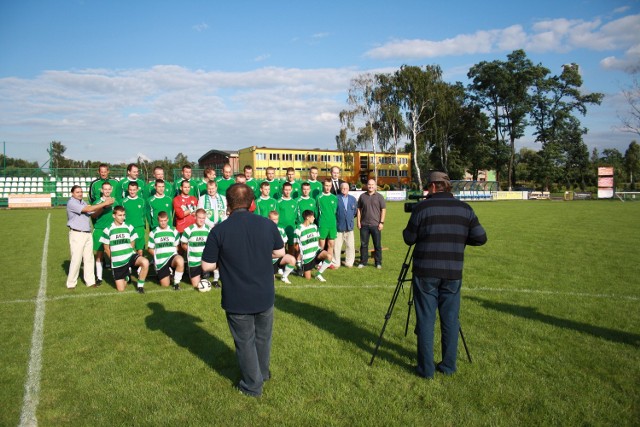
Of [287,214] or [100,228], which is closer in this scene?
[100,228]

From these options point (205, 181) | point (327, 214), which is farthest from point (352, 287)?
point (205, 181)

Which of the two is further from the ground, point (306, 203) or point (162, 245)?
point (306, 203)

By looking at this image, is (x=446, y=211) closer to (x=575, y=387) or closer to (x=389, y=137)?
(x=575, y=387)

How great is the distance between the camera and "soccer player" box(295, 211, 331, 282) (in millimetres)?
8914

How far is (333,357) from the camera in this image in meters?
4.89

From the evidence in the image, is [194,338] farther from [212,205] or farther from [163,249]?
[212,205]

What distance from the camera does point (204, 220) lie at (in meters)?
8.43

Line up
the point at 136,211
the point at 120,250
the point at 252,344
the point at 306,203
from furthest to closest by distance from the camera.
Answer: the point at 306,203 < the point at 136,211 < the point at 120,250 < the point at 252,344

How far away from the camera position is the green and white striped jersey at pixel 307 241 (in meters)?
8.93

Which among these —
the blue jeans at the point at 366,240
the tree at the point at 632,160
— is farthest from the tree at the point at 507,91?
the blue jeans at the point at 366,240

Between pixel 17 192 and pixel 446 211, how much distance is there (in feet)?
127

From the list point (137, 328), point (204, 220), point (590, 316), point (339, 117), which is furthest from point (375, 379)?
point (339, 117)

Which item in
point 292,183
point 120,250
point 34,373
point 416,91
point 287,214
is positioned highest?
point 416,91

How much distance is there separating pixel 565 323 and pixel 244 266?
192 inches
